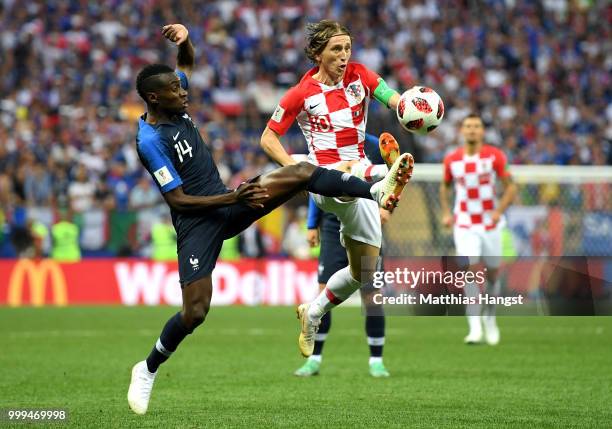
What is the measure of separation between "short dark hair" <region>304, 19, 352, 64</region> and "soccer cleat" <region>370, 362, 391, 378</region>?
3023 millimetres

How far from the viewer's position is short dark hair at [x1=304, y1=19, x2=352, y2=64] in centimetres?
802

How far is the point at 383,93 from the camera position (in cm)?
812

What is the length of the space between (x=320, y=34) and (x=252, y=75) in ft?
57.6

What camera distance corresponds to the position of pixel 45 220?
1925 cm

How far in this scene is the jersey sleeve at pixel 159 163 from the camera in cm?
727

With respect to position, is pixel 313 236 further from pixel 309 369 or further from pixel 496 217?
pixel 496 217

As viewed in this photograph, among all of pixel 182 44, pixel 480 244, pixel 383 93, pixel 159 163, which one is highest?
pixel 182 44

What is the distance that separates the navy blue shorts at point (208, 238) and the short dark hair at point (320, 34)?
4.67ft

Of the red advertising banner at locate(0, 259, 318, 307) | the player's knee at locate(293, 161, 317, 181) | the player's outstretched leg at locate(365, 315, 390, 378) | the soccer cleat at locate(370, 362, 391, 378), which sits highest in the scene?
the player's knee at locate(293, 161, 317, 181)

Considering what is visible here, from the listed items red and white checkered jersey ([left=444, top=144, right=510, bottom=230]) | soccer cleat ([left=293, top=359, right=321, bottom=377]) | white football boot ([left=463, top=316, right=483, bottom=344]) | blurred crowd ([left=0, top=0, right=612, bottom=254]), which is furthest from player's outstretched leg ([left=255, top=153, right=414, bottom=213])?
blurred crowd ([left=0, top=0, right=612, bottom=254])

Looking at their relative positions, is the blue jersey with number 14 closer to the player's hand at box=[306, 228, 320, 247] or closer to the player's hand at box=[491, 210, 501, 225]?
the player's hand at box=[306, 228, 320, 247]

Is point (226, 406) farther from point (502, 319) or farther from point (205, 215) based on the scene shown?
point (502, 319)

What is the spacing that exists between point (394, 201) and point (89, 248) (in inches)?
514

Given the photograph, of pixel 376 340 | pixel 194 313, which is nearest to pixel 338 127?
pixel 194 313
